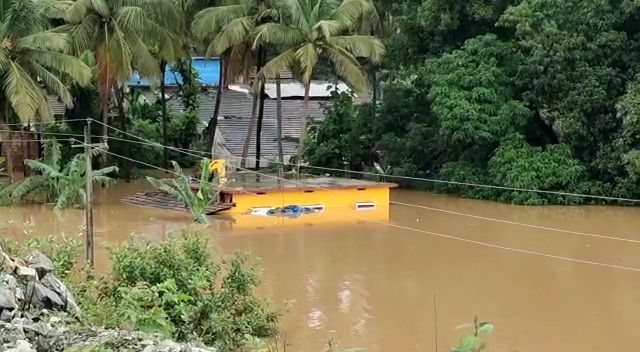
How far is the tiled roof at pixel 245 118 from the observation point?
2716 cm

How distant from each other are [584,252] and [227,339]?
27.3 feet

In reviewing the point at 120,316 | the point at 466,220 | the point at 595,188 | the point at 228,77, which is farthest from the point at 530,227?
the point at 120,316

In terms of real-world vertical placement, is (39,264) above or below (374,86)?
below

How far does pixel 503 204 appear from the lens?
65.6 ft

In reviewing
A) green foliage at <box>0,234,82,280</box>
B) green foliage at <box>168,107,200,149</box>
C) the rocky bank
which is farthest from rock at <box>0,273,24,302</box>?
green foliage at <box>168,107,200,149</box>

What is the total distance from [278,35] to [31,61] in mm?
5526

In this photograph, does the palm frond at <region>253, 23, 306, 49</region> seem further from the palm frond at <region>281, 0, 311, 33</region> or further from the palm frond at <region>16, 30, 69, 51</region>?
the palm frond at <region>16, 30, 69, 51</region>

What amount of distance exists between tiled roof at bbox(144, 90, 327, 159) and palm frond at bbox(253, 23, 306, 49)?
6886mm

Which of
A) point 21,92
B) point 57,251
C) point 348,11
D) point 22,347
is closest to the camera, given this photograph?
point 22,347

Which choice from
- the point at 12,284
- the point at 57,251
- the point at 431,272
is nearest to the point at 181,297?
the point at 12,284

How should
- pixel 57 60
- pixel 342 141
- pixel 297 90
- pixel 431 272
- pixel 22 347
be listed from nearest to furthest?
pixel 22 347 → pixel 431 272 → pixel 57 60 → pixel 342 141 → pixel 297 90

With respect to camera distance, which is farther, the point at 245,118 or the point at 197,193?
the point at 245,118

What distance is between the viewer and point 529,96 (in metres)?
20.7

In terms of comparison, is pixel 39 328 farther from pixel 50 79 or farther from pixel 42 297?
pixel 50 79
